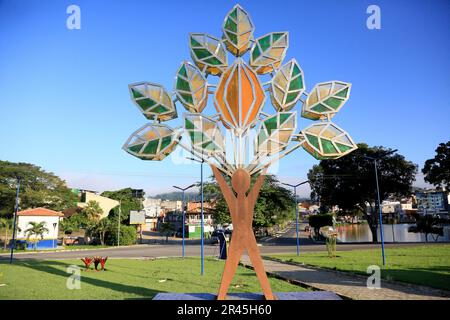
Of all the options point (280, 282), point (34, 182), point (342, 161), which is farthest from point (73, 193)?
point (280, 282)

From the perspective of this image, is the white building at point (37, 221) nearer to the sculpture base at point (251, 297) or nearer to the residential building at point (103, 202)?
the residential building at point (103, 202)

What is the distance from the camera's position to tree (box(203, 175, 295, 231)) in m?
41.4

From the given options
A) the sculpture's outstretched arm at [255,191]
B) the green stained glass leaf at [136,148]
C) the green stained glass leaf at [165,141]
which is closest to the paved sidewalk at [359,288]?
the sculpture's outstretched arm at [255,191]

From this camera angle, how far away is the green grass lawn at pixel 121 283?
11.4m

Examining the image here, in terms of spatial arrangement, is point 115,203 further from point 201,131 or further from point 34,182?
point 201,131

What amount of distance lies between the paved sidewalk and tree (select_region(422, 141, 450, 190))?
24.8 meters

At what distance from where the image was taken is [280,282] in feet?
45.2

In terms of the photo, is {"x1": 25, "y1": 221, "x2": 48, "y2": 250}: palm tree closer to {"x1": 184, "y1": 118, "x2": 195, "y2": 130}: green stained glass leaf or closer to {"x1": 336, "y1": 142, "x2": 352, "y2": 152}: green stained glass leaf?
{"x1": 184, "y1": 118, "x2": 195, "y2": 130}: green stained glass leaf

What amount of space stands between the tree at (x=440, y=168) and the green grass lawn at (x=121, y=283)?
2725 centimetres

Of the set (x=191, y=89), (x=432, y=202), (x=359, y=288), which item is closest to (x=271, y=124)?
(x=191, y=89)

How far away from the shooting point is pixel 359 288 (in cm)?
1224

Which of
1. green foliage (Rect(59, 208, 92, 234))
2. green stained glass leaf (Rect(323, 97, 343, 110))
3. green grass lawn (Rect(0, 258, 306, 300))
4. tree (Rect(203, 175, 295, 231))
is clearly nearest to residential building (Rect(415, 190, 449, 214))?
tree (Rect(203, 175, 295, 231))
